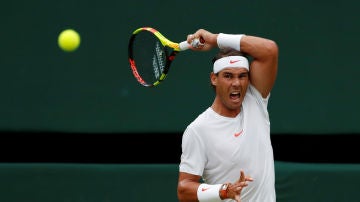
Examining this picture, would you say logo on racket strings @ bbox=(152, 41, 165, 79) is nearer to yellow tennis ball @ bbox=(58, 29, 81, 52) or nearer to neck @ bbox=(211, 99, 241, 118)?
neck @ bbox=(211, 99, 241, 118)

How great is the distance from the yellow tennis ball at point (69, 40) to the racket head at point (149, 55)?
1288 mm

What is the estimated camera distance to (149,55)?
14.7ft

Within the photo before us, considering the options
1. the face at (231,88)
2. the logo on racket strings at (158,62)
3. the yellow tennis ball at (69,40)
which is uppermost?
the yellow tennis ball at (69,40)

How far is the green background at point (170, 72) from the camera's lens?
5.71 meters

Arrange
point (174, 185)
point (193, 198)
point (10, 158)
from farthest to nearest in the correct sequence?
point (10, 158) < point (174, 185) < point (193, 198)

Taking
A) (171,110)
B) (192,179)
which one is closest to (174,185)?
(171,110)

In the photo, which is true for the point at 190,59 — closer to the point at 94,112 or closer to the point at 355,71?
the point at 94,112

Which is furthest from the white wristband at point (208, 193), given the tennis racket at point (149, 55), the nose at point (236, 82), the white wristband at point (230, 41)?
the tennis racket at point (149, 55)

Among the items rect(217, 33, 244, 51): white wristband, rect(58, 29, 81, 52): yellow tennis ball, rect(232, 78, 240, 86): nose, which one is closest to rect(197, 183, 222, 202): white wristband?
rect(232, 78, 240, 86): nose

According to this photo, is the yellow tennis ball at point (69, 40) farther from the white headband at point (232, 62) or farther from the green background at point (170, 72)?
the white headband at point (232, 62)

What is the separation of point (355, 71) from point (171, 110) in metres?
1.38

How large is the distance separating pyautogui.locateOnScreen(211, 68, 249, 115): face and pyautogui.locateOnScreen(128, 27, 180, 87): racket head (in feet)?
1.74

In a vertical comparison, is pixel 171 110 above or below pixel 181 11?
below

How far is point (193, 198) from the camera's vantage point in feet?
12.2
